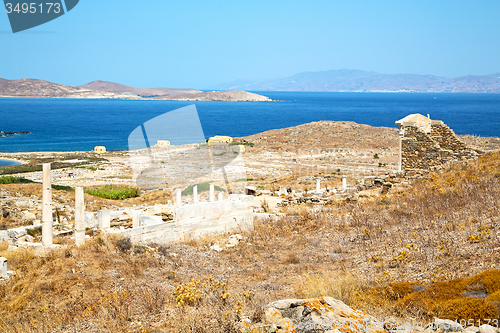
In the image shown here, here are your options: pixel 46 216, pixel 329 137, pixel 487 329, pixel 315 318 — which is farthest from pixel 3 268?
pixel 329 137

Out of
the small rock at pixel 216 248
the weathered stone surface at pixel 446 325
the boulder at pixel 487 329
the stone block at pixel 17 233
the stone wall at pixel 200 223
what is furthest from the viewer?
the stone block at pixel 17 233

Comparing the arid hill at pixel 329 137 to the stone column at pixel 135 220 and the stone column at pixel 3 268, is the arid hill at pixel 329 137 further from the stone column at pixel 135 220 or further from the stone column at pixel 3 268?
the stone column at pixel 3 268

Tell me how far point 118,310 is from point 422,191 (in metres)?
12.0

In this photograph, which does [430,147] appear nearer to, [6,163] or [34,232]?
[34,232]

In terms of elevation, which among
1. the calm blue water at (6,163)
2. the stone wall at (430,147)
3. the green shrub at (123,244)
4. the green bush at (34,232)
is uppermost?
the stone wall at (430,147)

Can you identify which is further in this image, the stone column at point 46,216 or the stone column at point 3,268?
the stone column at point 46,216

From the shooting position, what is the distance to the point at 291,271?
346 inches

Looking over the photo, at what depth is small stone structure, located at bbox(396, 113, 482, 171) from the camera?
18.8m

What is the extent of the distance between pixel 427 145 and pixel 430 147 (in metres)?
0.17

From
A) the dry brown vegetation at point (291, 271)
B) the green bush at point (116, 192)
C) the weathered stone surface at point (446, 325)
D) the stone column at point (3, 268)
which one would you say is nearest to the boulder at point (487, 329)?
the weathered stone surface at point (446, 325)

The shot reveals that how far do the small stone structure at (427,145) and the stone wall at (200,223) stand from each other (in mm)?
9022

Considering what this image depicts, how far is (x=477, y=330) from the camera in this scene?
4.27 meters

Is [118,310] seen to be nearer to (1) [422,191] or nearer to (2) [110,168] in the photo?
(1) [422,191]

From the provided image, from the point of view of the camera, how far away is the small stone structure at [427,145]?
18812 mm
